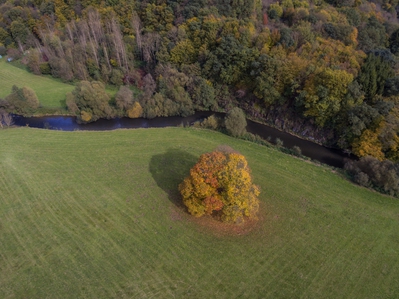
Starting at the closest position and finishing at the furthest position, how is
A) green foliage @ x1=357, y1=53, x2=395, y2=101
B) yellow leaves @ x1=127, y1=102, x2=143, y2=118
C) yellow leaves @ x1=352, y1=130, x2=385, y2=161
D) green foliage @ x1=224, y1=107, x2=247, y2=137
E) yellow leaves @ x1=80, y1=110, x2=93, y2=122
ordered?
yellow leaves @ x1=352, y1=130, x2=385, y2=161, green foliage @ x1=357, y1=53, x2=395, y2=101, green foliage @ x1=224, y1=107, x2=247, y2=137, yellow leaves @ x1=80, y1=110, x2=93, y2=122, yellow leaves @ x1=127, y1=102, x2=143, y2=118

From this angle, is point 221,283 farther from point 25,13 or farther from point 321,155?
point 25,13

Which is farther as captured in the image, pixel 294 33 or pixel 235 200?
pixel 294 33

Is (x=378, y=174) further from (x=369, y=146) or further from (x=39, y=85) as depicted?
(x=39, y=85)

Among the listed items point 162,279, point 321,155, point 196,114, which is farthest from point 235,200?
point 196,114

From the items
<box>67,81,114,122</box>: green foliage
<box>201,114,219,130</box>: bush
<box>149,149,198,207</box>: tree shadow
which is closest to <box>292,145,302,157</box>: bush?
<box>201,114,219,130</box>: bush

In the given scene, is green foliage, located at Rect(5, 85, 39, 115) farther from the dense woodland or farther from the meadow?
the meadow

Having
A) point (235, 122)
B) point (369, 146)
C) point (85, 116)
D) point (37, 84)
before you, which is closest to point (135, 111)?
point (85, 116)
